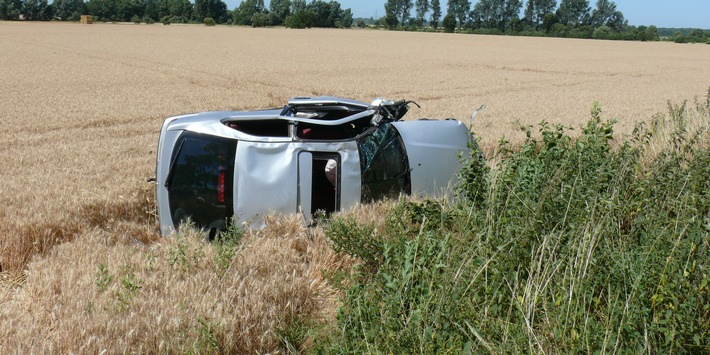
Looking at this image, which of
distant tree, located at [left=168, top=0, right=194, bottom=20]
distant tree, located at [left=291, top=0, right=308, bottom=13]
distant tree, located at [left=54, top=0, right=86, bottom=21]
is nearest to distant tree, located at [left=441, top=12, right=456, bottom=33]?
distant tree, located at [left=291, top=0, right=308, bottom=13]

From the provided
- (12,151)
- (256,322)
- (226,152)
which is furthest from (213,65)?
(256,322)

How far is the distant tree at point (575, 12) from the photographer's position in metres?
112

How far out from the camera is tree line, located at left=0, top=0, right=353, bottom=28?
9025 centimetres

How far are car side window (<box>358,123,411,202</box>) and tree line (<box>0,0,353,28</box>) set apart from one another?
84584 mm

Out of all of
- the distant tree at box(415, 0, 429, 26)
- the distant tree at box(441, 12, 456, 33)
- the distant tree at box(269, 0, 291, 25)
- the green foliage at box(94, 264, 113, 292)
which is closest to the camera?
the green foliage at box(94, 264, 113, 292)

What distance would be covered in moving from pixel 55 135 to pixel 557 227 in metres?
10.8

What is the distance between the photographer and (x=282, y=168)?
605 centimetres

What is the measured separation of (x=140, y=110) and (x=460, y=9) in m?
107

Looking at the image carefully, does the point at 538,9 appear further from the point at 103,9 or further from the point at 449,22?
the point at 103,9

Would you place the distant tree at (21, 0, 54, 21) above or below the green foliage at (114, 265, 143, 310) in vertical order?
above

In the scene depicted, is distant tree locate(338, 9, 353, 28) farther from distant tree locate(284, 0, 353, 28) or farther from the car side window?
the car side window

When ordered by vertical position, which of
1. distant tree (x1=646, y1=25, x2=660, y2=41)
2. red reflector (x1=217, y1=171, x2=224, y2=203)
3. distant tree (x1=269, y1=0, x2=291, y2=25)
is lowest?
red reflector (x1=217, y1=171, x2=224, y2=203)

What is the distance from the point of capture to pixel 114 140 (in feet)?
39.5

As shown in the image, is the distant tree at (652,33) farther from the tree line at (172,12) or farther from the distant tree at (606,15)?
the tree line at (172,12)
